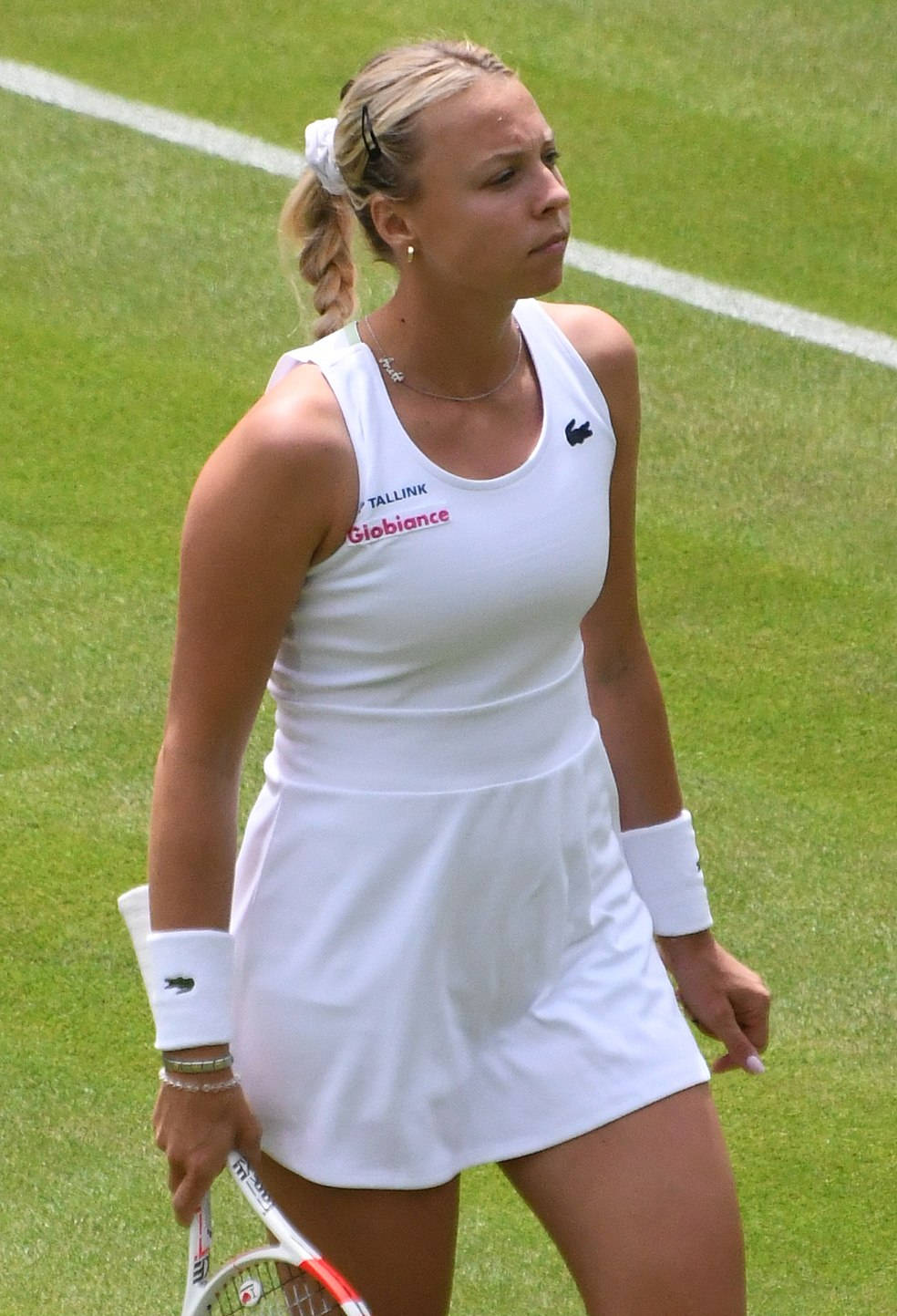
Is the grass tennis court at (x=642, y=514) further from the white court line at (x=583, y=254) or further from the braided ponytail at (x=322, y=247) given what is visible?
the braided ponytail at (x=322, y=247)

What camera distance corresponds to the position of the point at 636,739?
117 inches

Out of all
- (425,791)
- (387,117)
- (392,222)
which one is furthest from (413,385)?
(425,791)

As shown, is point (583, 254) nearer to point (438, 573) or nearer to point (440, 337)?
point (440, 337)

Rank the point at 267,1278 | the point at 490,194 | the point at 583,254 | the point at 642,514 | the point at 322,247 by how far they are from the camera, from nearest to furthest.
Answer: the point at 490,194 → the point at 267,1278 → the point at 322,247 → the point at 642,514 → the point at 583,254

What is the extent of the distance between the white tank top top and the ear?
12cm

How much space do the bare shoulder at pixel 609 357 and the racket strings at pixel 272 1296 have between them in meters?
1.10

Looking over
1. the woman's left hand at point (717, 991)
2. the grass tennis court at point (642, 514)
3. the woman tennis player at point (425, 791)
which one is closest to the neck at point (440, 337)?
the woman tennis player at point (425, 791)

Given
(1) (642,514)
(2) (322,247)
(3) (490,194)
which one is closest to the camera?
(3) (490,194)

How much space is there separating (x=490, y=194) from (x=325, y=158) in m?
0.32

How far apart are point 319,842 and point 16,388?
14.6 ft

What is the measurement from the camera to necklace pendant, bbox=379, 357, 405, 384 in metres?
2.65

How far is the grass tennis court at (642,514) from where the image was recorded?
4.16 meters

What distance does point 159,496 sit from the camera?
6328 millimetres

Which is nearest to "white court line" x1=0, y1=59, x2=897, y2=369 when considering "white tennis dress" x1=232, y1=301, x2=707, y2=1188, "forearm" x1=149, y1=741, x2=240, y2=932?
"white tennis dress" x1=232, y1=301, x2=707, y2=1188
